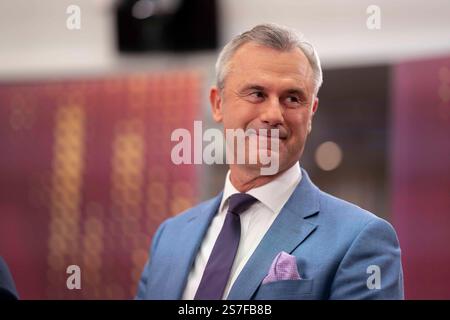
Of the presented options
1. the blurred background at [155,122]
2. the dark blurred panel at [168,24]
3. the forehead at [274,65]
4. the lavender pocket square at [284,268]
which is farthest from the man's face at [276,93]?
the dark blurred panel at [168,24]

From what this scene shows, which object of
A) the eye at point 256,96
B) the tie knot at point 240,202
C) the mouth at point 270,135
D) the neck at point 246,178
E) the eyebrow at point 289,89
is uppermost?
the eyebrow at point 289,89

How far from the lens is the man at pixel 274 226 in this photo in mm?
805

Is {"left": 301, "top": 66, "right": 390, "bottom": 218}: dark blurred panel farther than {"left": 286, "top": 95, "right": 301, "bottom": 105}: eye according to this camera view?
Yes

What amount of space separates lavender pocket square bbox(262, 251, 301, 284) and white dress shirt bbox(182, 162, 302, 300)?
6cm

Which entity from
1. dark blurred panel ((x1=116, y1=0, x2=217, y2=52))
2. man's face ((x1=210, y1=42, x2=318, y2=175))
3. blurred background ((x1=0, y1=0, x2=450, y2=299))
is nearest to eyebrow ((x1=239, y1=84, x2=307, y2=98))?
man's face ((x1=210, y1=42, x2=318, y2=175))

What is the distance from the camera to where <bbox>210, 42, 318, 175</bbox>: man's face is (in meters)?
0.87

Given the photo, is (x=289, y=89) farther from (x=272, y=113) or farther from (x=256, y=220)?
(x=256, y=220)

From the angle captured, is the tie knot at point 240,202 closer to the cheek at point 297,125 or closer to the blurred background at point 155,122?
the cheek at point 297,125

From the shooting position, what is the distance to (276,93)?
88cm

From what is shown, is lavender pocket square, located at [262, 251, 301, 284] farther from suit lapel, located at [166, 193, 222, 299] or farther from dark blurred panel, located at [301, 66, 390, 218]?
dark blurred panel, located at [301, 66, 390, 218]

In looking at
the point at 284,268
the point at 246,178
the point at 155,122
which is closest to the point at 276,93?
the point at 246,178

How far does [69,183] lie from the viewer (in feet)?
5.57
